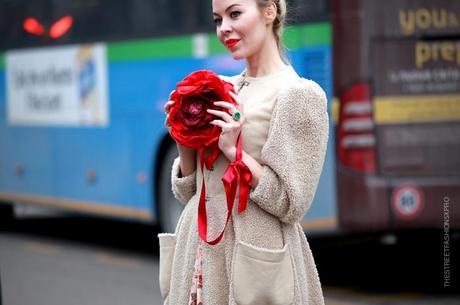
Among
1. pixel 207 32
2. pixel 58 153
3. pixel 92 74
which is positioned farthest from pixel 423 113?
pixel 58 153

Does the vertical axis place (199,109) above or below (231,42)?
below

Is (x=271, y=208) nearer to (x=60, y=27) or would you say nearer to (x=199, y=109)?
(x=199, y=109)

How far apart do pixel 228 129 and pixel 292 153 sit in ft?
A: 0.68

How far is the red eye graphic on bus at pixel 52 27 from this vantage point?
12.0 meters

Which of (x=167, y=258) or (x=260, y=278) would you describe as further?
(x=167, y=258)

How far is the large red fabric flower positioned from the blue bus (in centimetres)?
525

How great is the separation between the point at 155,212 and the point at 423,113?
3.11 meters

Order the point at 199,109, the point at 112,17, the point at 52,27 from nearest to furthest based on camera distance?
the point at 199,109, the point at 112,17, the point at 52,27

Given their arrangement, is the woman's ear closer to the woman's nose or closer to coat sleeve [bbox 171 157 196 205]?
the woman's nose

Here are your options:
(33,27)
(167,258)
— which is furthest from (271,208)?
(33,27)

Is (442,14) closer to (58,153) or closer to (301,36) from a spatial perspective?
(301,36)

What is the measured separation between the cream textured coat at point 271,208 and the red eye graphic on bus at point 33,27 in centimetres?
913

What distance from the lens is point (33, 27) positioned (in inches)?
498

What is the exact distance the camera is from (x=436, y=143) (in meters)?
8.66
